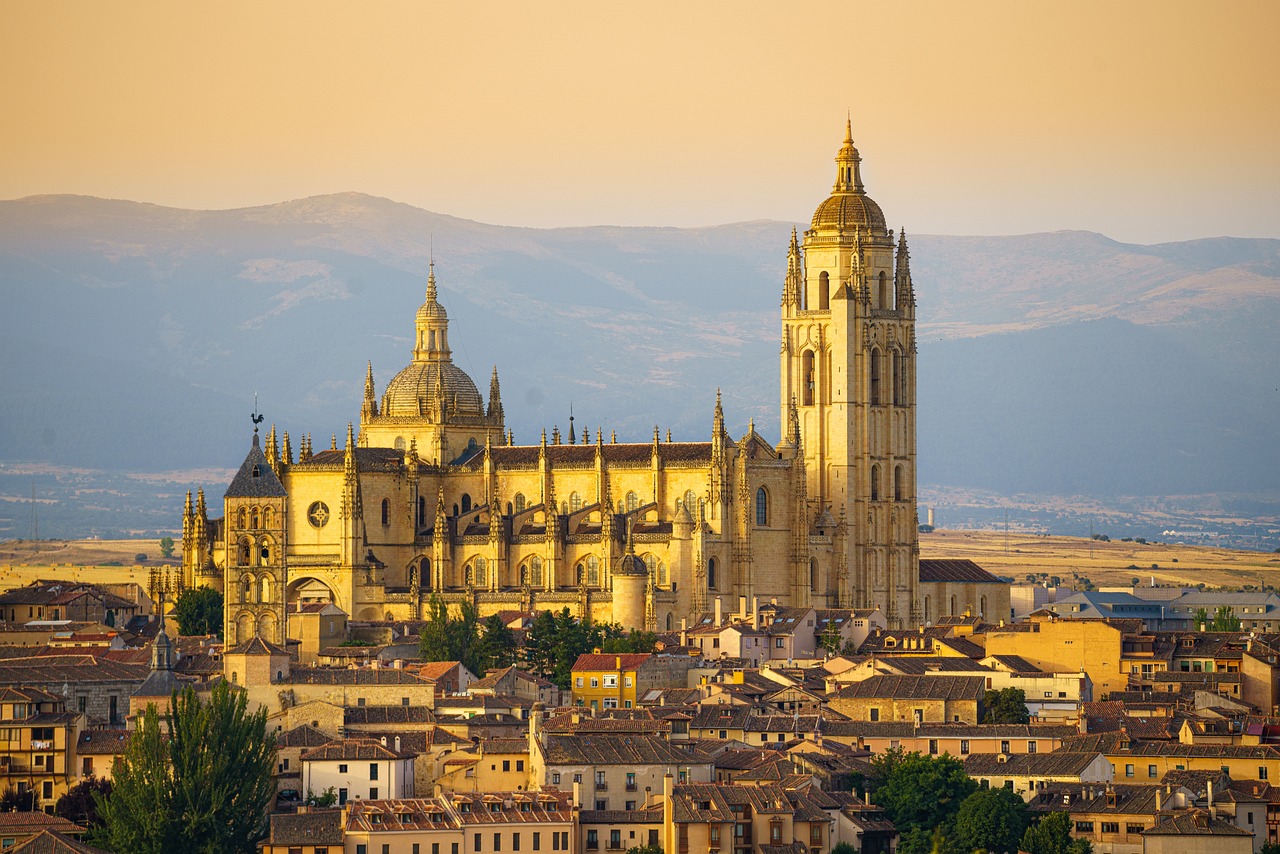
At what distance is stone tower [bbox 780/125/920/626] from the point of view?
138m

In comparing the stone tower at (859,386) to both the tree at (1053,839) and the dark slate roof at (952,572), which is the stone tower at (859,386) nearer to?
the dark slate roof at (952,572)

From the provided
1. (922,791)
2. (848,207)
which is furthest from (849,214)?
(922,791)

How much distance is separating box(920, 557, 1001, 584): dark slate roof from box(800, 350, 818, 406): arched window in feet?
35.0

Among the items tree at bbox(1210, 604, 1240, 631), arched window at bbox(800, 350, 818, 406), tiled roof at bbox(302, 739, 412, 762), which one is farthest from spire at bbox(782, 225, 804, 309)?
tiled roof at bbox(302, 739, 412, 762)

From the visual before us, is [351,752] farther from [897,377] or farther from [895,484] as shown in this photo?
[897,377]

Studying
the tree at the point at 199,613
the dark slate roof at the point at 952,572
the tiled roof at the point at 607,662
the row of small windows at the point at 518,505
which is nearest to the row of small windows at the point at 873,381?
the dark slate roof at the point at 952,572

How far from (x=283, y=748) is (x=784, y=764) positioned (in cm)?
1445

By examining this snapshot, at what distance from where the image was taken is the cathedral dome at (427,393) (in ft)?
472

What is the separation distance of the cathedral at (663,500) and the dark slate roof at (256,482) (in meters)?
12.8

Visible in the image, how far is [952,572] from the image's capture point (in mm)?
145125

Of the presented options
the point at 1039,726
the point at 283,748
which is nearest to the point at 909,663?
the point at 1039,726

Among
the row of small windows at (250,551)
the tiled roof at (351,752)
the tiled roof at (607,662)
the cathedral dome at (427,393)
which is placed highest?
the cathedral dome at (427,393)

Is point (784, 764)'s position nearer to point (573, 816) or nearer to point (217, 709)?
point (573, 816)

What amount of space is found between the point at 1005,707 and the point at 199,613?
42244 mm
